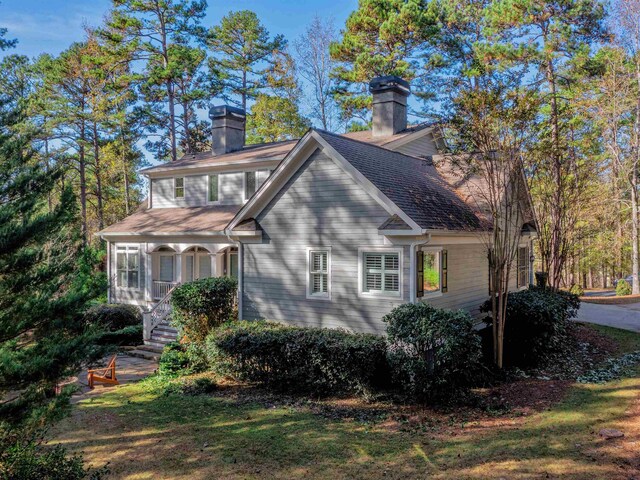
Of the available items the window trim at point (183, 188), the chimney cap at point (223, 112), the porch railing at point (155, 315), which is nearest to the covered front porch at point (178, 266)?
the porch railing at point (155, 315)

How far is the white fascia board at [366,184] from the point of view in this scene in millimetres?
10547

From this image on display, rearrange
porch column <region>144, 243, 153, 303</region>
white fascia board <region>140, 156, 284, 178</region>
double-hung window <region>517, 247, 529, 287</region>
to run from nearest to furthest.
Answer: double-hung window <region>517, 247, 529, 287</region> < white fascia board <region>140, 156, 284, 178</region> < porch column <region>144, 243, 153, 303</region>

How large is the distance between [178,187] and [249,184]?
4.48 m

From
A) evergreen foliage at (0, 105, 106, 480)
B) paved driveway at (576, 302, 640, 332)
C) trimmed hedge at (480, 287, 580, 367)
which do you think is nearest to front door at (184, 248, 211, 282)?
trimmed hedge at (480, 287, 580, 367)

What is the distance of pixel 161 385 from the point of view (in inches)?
458

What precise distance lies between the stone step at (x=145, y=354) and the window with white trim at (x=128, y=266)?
5.82m

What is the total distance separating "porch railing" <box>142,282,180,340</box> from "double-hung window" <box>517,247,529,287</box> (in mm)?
12402

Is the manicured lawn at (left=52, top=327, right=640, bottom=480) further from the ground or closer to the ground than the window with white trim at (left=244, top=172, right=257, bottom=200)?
closer to the ground

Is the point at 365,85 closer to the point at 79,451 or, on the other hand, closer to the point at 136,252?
the point at 136,252

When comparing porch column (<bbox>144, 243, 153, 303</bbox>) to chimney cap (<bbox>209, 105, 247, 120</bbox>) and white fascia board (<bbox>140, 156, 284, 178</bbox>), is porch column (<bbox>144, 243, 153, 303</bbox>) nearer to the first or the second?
white fascia board (<bbox>140, 156, 284, 178</bbox>)

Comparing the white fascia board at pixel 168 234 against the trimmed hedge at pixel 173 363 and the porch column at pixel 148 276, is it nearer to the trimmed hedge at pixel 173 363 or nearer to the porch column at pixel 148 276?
the porch column at pixel 148 276

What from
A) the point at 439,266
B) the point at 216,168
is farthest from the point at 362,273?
the point at 216,168

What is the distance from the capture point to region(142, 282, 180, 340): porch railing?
16.1 meters

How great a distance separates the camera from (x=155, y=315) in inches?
658
